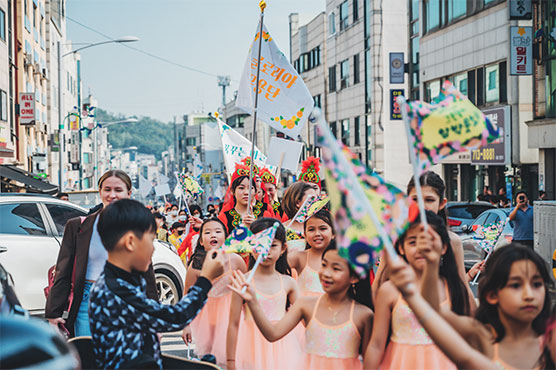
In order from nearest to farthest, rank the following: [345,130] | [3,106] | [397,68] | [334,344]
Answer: [334,344] < [3,106] < [397,68] < [345,130]

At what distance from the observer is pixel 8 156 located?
2611cm

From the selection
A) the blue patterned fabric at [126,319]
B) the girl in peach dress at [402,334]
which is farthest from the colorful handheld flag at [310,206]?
the blue patterned fabric at [126,319]

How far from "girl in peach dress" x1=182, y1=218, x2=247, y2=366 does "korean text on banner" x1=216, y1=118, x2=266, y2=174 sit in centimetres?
600

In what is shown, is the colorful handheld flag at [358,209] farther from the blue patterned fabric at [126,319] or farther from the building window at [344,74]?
the building window at [344,74]

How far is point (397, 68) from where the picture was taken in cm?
3566

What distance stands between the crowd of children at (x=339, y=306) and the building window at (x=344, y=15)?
130ft

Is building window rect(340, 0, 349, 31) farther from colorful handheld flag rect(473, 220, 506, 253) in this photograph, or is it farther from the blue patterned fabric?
the blue patterned fabric

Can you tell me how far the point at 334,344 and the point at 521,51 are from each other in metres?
20.6

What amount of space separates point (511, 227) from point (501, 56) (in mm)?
12489

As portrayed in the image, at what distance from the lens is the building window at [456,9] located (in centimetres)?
2934

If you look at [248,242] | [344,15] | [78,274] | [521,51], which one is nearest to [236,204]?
[78,274]

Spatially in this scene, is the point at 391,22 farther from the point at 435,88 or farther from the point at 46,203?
the point at 46,203

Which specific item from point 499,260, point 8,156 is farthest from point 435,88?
point 499,260

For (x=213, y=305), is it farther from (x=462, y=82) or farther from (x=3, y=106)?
(x=462, y=82)
